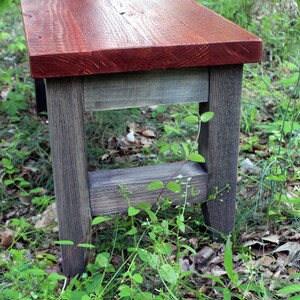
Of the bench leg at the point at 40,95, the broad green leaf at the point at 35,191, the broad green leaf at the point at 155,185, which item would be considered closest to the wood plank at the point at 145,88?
the broad green leaf at the point at 155,185

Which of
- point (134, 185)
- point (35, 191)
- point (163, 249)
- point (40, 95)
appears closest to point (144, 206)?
point (134, 185)

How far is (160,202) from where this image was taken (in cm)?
189

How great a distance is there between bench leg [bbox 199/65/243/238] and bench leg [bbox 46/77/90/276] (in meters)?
0.44

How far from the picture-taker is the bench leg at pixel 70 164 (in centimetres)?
163

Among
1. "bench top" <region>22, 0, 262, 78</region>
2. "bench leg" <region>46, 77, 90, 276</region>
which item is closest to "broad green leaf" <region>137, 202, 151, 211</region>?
"bench leg" <region>46, 77, 90, 276</region>

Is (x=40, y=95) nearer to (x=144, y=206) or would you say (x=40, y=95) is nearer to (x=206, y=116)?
(x=144, y=206)

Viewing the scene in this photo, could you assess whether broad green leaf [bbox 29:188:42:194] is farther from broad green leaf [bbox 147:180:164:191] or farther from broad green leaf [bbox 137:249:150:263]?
broad green leaf [bbox 137:249:150:263]

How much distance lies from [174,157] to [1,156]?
37.9 inches

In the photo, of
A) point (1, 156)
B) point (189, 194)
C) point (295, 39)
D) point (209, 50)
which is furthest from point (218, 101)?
point (295, 39)

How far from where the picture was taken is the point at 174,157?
2.63m

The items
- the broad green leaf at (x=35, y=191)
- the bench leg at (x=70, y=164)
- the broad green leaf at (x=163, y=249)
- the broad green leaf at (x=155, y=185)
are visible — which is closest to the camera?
the broad green leaf at (x=163, y=249)

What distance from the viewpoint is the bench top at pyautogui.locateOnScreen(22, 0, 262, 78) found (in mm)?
1549

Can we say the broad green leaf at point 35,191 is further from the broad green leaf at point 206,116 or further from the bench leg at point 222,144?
the broad green leaf at point 206,116

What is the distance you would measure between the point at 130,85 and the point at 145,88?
A: 0.05m
